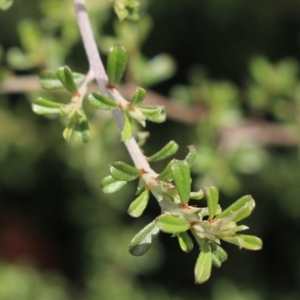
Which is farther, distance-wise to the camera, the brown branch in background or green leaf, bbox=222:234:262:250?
the brown branch in background

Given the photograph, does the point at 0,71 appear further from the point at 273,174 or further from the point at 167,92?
the point at 167,92

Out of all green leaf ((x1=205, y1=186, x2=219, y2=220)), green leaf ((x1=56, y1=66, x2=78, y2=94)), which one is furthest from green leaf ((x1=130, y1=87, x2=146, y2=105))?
green leaf ((x1=205, y1=186, x2=219, y2=220))

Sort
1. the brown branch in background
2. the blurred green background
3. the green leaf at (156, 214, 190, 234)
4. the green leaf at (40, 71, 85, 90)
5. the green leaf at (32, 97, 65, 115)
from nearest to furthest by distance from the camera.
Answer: the green leaf at (156, 214, 190, 234), the green leaf at (32, 97, 65, 115), the green leaf at (40, 71, 85, 90), the brown branch in background, the blurred green background

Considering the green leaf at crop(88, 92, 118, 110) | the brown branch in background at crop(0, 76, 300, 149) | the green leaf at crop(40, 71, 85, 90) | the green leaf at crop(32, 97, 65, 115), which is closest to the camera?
the green leaf at crop(88, 92, 118, 110)

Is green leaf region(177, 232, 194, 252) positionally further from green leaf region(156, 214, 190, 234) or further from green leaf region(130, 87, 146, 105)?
green leaf region(130, 87, 146, 105)

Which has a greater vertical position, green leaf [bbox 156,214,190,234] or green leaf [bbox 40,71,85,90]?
green leaf [bbox 156,214,190,234]

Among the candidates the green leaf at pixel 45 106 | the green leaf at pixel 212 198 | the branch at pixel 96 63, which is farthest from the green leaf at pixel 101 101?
the green leaf at pixel 212 198

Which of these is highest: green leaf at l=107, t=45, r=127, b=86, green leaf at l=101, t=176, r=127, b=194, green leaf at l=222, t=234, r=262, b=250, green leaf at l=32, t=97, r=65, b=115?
green leaf at l=107, t=45, r=127, b=86

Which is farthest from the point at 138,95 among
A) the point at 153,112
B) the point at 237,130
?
the point at 237,130
